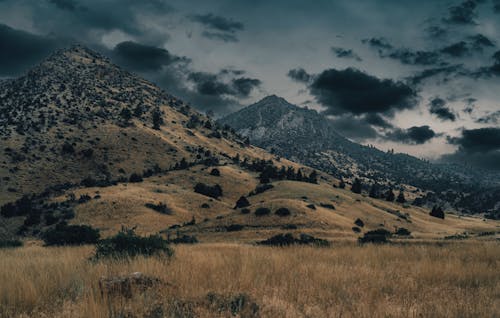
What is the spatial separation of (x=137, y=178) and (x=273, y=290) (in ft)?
292

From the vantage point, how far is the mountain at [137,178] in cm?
5750

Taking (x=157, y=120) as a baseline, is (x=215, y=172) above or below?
below

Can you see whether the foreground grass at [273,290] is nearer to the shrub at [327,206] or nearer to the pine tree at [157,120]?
the shrub at [327,206]

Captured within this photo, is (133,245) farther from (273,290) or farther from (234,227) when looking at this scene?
(234,227)

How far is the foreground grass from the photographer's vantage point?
4609 millimetres

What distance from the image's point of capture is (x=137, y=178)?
89.5 metres

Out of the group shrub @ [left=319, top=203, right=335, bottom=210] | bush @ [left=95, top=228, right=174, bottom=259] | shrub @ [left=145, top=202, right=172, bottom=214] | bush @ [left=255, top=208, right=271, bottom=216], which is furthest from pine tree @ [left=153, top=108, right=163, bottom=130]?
bush @ [left=95, top=228, right=174, bottom=259]

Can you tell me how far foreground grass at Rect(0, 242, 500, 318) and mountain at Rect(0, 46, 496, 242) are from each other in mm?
37373

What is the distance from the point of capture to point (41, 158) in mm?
100062

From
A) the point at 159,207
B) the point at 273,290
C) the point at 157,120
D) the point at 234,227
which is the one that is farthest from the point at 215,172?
the point at 273,290

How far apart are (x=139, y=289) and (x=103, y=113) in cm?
14627

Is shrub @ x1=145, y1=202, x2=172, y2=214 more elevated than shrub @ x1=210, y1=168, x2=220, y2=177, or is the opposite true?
shrub @ x1=210, y1=168, x2=220, y2=177

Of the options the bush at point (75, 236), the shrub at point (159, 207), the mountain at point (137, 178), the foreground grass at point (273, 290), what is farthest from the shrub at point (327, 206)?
the foreground grass at point (273, 290)

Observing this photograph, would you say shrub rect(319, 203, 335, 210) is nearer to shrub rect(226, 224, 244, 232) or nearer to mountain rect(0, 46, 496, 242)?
mountain rect(0, 46, 496, 242)
